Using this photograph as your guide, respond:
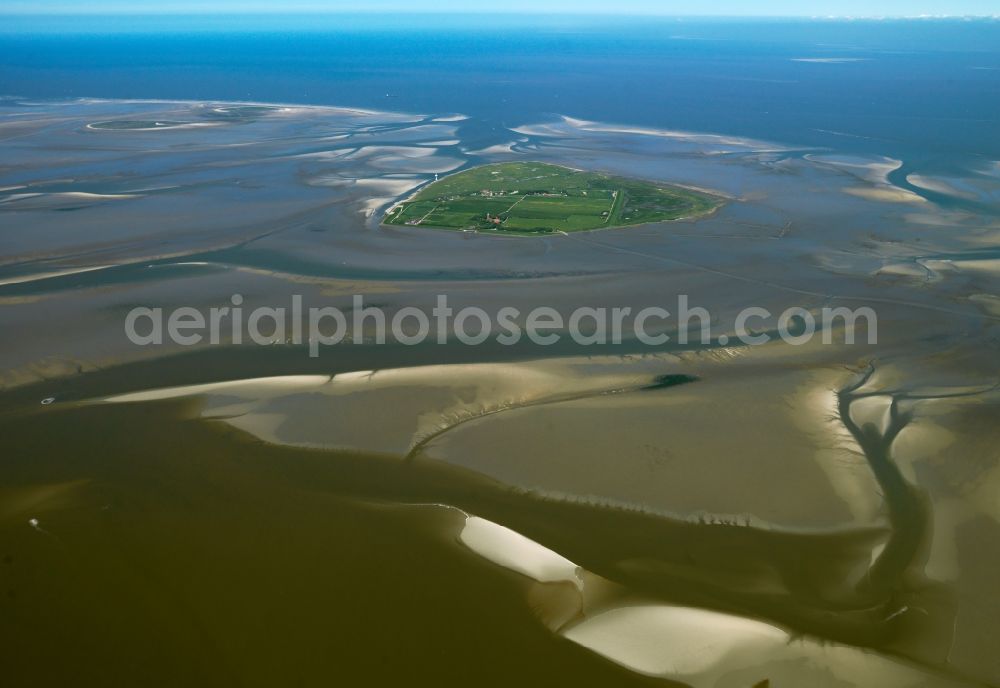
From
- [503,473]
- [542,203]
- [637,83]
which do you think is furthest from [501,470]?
[637,83]

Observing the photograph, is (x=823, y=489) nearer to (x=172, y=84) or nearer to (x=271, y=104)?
(x=271, y=104)

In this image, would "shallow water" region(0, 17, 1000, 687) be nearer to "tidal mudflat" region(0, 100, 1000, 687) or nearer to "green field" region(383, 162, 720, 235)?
"tidal mudflat" region(0, 100, 1000, 687)

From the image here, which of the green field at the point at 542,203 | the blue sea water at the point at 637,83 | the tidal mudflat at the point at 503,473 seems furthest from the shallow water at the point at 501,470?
the blue sea water at the point at 637,83

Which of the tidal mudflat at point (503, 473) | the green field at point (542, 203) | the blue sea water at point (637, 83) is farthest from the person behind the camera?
the blue sea water at point (637, 83)

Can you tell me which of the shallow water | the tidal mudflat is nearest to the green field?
the shallow water

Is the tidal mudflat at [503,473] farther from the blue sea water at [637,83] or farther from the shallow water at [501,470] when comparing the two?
the blue sea water at [637,83]

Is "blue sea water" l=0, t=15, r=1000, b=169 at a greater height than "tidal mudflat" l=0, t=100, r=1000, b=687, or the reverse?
"blue sea water" l=0, t=15, r=1000, b=169

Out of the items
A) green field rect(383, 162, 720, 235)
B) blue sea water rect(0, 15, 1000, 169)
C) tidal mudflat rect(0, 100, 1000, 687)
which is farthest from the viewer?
A: blue sea water rect(0, 15, 1000, 169)
